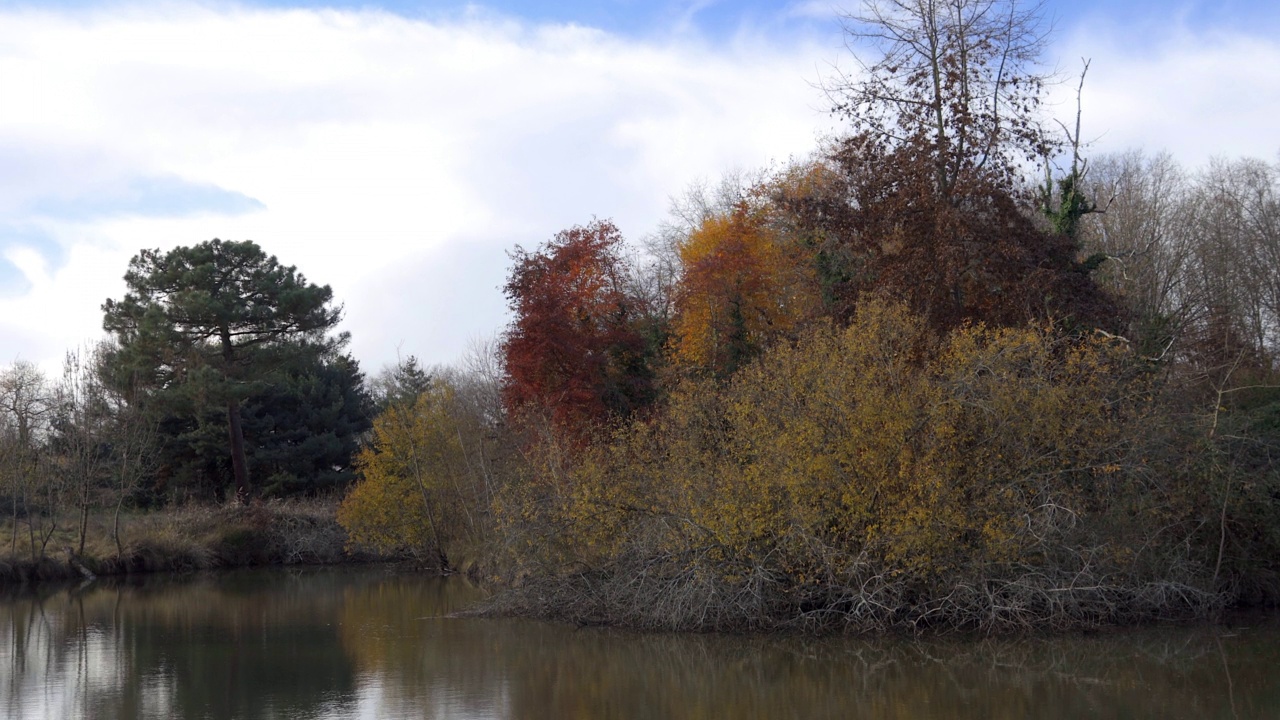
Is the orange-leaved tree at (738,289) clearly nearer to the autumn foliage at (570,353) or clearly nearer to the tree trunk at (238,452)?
the autumn foliage at (570,353)

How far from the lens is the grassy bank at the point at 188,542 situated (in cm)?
3064

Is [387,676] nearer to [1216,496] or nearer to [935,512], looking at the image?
[935,512]

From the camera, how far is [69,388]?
3325 centimetres

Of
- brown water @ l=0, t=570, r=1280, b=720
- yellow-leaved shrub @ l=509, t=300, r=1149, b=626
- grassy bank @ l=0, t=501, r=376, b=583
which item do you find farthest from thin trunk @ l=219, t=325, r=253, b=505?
yellow-leaved shrub @ l=509, t=300, r=1149, b=626

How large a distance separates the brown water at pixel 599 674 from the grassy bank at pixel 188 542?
1177 cm

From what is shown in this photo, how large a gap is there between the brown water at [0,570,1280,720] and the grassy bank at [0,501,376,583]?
38.6ft

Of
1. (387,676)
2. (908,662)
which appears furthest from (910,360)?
(387,676)

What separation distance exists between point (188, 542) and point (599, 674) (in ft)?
80.2

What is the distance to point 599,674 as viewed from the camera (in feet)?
44.6

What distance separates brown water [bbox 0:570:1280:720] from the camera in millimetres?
11242

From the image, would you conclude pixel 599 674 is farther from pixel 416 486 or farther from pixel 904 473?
pixel 416 486

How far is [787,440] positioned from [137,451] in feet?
89.4

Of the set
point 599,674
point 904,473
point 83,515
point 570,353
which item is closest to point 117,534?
point 83,515

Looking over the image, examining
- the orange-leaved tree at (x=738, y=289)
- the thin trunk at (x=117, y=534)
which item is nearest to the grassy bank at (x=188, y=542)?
the thin trunk at (x=117, y=534)
